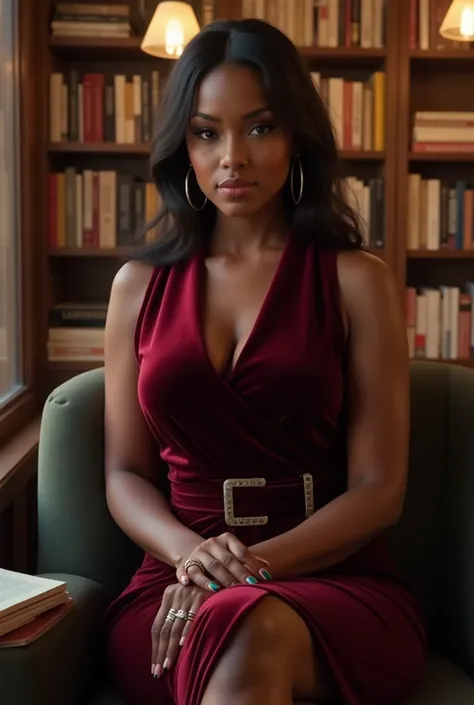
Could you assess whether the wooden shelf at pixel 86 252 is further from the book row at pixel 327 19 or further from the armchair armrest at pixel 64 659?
the armchair armrest at pixel 64 659

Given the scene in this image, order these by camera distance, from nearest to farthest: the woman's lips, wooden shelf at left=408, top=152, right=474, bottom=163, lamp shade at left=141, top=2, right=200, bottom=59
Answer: the woman's lips < lamp shade at left=141, top=2, right=200, bottom=59 < wooden shelf at left=408, top=152, right=474, bottom=163

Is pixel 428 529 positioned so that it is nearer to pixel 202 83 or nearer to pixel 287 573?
pixel 287 573

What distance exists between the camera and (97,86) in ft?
10.6

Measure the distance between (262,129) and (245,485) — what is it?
0.52 metres

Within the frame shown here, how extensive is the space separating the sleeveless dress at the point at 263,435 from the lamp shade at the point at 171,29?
151cm

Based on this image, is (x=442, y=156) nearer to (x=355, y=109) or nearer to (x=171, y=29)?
(x=355, y=109)

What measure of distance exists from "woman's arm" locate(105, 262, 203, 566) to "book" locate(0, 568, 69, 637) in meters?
0.18

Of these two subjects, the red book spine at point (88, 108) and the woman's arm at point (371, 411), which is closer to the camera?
the woman's arm at point (371, 411)

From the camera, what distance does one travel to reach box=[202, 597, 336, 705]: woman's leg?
1126 millimetres

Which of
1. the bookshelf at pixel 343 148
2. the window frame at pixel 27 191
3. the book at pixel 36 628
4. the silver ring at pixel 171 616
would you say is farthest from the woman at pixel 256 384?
the bookshelf at pixel 343 148

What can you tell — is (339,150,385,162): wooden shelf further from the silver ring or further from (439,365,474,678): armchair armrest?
the silver ring

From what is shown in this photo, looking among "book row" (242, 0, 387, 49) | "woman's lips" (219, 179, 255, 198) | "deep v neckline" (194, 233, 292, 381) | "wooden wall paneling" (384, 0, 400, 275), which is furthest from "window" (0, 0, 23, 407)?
"woman's lips" (219, 179, 255, 198)

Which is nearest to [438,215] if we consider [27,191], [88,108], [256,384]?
[88,108]

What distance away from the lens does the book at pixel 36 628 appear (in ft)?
4.16
